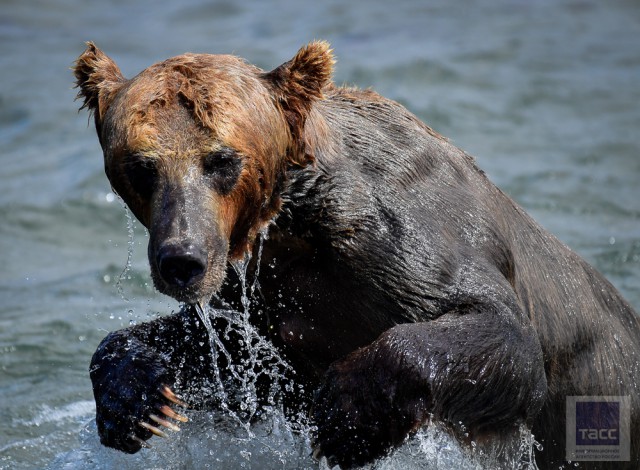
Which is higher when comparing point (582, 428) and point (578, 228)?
point (578, 228)

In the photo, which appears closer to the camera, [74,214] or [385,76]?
[74,214]

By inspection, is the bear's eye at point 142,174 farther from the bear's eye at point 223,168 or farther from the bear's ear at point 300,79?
the bear's ear at point 300,79

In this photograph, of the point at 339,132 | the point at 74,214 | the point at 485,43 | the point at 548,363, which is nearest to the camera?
the point at 339,132

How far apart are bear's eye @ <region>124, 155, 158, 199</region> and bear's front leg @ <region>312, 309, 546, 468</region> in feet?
3.52

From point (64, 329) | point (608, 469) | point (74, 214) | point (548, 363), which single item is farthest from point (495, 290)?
point (74, 214)

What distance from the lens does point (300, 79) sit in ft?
16.1

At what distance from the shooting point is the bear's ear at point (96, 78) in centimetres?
488

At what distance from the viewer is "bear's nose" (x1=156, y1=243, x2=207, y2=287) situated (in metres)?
4.28

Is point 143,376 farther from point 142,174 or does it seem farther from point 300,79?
point 300,79

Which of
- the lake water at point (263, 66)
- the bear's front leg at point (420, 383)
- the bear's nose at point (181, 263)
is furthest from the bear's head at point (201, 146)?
the lake water at point (263, 66)

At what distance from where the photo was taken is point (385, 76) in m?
14.2

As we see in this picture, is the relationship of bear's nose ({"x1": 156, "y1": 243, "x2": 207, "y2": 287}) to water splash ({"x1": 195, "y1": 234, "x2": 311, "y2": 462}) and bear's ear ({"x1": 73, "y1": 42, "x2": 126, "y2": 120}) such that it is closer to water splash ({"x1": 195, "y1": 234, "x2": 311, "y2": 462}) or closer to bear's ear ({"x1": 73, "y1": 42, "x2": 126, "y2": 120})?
water splash ({"x1": 195, "y1": 234, "x2": 311, "y2": 462})

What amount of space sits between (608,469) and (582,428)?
1.30 feet

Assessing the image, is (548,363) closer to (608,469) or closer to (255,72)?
(608,469)
